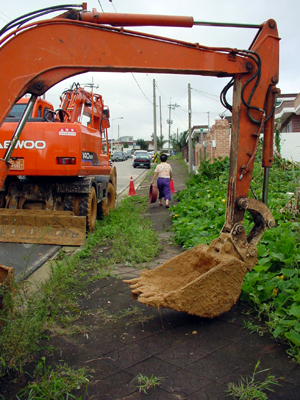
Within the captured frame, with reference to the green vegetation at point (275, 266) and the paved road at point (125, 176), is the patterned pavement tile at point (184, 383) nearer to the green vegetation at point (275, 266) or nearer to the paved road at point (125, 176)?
the green vegetation at point (275, 266)

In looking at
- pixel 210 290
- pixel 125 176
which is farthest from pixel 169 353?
pixel 125 176

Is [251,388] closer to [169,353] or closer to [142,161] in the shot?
[169,353]

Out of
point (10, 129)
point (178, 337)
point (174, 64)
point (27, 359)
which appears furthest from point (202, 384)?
point (10, 129)

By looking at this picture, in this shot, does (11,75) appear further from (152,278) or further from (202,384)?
(202,384)

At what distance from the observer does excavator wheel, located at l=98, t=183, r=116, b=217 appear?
30.6 ft

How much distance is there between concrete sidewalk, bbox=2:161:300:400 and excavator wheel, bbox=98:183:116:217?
5.22 metres

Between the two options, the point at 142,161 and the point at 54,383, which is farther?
the point at 142,161

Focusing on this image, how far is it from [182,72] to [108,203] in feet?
23.8

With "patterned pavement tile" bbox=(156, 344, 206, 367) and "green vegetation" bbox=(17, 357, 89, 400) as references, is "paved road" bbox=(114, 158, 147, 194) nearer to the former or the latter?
"patterned pavement tile" bbox=(156, 344, 206, 367)

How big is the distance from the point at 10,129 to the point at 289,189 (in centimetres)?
553

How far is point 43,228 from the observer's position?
6.36 m

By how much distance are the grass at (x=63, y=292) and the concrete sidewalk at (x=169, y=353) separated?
0.58ft

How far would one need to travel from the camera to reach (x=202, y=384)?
2691mm

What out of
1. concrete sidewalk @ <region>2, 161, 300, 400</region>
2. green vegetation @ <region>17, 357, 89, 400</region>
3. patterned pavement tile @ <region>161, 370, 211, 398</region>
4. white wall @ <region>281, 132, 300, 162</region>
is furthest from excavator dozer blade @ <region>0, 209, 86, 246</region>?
white wall @ <region>281, 132, 300, 162</region>
